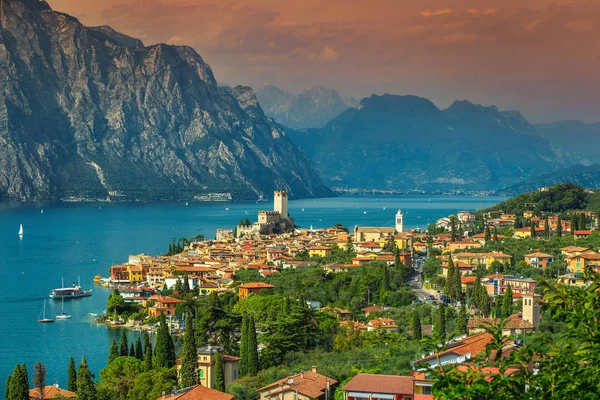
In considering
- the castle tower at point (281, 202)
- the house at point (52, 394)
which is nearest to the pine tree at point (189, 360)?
the house at point (52, 394)

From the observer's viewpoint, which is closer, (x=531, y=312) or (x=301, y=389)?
(x=301, y=389)

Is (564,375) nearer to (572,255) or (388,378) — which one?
(388,378)

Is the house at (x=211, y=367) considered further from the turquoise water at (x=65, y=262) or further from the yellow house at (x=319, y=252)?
the yellow house at (x=319, y=252)

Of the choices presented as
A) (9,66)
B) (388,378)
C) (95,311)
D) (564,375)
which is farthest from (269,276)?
(9,66)

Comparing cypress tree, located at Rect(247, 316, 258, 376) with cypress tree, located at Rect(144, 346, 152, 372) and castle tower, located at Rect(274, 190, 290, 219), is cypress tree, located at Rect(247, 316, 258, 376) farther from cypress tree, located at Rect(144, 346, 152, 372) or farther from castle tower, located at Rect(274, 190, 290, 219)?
castle tower, located at Rect(274, 190, 290, 219)

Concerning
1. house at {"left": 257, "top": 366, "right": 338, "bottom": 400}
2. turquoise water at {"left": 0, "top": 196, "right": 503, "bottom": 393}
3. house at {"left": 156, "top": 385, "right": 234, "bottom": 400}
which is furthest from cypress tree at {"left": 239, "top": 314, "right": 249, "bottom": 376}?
turquoise water at {"left": 0, "top": 196, "right": 503, "bottom": 393}

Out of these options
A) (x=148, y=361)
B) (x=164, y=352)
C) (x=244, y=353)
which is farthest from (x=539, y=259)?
(x=148, y=361)

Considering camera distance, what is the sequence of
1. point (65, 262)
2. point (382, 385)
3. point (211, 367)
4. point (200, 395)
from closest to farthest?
point (382, 385), point (200, 395), point (211, 367), point (65, 262)

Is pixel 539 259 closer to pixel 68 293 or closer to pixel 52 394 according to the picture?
pixel 52 394
